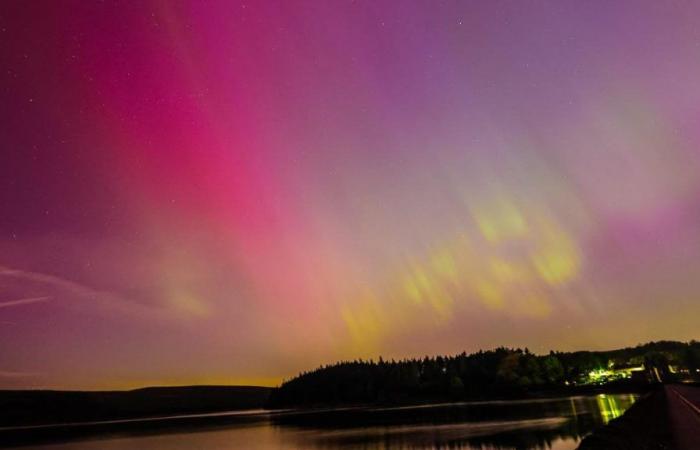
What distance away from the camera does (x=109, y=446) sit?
9212cm

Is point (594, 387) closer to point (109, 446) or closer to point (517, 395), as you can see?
point (517, 395)

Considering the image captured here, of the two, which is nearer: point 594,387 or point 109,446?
point 109,446

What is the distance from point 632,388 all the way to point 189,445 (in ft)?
431

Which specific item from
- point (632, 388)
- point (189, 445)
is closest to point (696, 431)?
point (189, 445)

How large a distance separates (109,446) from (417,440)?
61889 mm

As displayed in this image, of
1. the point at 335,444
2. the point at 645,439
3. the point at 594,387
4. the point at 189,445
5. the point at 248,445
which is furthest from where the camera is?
the point at 594,387

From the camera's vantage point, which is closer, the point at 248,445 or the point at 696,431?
the point at 696,431

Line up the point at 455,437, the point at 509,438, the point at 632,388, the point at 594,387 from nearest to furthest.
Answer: the point at 509,438
the point at 455,437
the point at 632,388
the point at 594,387

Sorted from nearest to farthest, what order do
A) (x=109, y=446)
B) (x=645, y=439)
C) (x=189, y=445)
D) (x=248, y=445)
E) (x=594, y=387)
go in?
(x=645, y=439), (x=248, y=445), (x=189, y=445), (x=109, y=446), (x=594, y=387)

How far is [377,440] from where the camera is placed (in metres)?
66.7

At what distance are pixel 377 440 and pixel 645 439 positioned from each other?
43376mm

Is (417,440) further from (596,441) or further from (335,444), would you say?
(596,441)

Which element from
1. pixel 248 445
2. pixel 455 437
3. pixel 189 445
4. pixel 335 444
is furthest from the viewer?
pixel 189 445

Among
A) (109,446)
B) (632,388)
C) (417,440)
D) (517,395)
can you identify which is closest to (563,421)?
(417,440)
